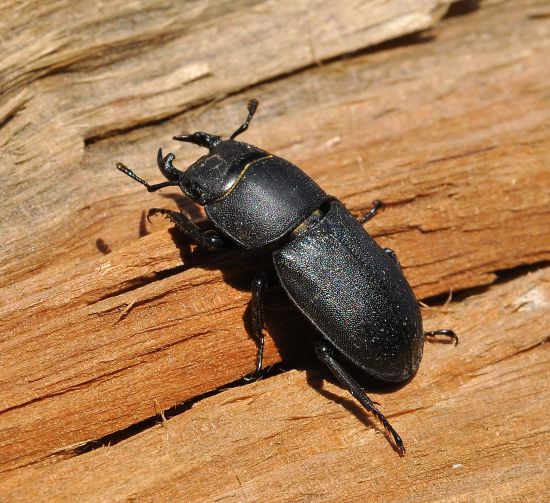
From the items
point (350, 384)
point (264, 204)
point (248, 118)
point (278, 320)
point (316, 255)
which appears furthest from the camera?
point (248, 118)

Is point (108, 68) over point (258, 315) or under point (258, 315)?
over

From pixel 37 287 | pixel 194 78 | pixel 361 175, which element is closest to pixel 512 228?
pixel 361 175

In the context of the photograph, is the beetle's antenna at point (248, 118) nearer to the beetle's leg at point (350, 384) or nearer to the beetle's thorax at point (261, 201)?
the beetle's thorax at point (261, 201)

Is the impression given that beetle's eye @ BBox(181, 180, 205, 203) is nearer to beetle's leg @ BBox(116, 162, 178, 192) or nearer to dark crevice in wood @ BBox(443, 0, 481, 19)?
beetle's leg @ BBox(116, 162, 178, 192)

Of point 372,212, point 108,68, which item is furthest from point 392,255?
point 108,68

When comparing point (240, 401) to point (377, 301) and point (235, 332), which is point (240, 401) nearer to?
point (235, 332)

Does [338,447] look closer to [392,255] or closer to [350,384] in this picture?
[350,384]

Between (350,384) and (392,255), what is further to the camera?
(392,255)

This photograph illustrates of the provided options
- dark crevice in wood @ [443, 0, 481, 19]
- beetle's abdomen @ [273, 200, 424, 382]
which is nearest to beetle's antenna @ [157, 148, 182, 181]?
beetle's abdomen @ [273, 200, 424, 382]
